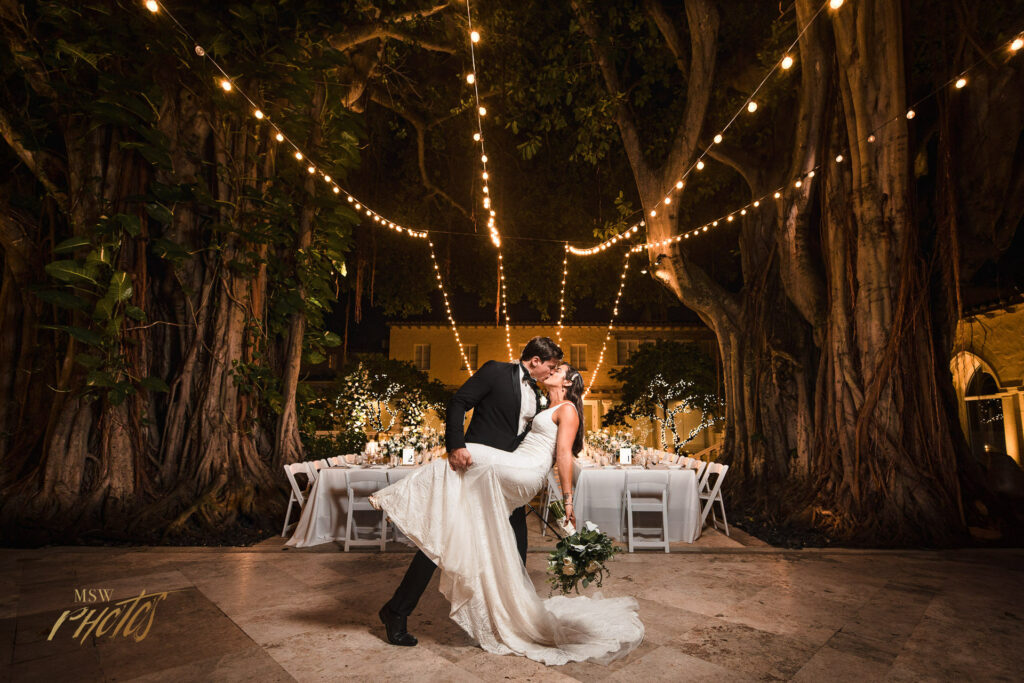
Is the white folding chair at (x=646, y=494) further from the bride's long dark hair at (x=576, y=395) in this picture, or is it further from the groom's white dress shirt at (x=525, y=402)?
the groom's white dress shirt at (x=525, y=402)

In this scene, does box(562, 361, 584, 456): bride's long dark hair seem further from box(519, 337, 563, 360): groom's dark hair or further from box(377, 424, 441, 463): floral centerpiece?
box(377, 424, 441, 463): floral centerpiece

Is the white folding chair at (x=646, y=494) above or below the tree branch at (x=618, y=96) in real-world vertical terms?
below

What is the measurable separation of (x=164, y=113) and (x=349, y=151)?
6.53ft

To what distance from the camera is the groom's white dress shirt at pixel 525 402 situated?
2.96 m

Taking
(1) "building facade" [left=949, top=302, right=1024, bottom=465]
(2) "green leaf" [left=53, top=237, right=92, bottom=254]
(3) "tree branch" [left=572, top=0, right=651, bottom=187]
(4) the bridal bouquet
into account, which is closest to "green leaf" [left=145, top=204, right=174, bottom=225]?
(2) "green leaf" [left=53, top=237, right=92, bottom=254]

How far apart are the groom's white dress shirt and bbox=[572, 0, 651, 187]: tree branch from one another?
18.5 feet

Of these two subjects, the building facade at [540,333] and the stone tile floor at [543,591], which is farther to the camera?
the building facade at [540,333]

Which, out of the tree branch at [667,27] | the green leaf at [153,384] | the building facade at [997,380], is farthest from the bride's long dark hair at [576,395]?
the building facade at [997,380]

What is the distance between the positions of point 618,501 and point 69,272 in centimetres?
557

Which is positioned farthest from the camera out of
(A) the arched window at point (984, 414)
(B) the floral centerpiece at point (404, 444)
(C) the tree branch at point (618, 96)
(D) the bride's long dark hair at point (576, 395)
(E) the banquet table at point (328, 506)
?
(A) the arched window at point (984, 414)

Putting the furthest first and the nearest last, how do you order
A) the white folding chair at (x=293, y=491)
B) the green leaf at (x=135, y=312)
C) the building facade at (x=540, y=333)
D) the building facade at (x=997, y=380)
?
the building facade at (x=540, y=333) → the building facade at (x=997, y=380) → the white folding chair at (x=293, y=491) → the green leaf at (x=135, y=312)

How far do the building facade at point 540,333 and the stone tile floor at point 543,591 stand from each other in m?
17.3

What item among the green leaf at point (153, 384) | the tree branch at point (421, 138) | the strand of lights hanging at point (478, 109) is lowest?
the green leaf at point (153, 384)

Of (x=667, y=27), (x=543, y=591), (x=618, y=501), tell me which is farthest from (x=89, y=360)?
(x=667, y=27)
